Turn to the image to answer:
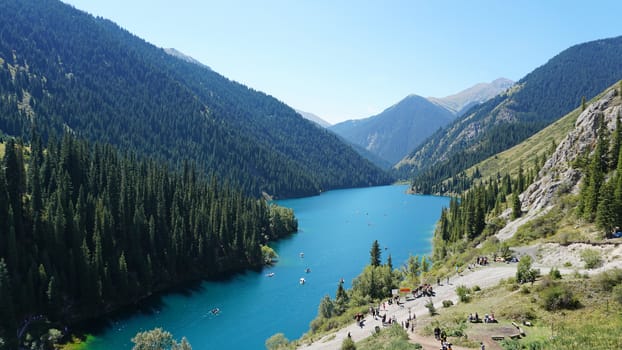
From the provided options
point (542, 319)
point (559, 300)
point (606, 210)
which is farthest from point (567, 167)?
point (542, 319)

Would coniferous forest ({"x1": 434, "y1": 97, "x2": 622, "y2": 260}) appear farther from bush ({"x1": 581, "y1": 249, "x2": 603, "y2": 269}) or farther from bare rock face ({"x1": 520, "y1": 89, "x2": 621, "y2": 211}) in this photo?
bush ({"x1": 581, "y1": 249, "x2": 603, "y2": 269})

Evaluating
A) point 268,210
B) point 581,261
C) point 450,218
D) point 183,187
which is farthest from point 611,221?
point 268,210

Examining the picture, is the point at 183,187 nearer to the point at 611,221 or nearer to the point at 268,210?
the point at 268,210

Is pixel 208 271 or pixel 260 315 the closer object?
pixel 260 315

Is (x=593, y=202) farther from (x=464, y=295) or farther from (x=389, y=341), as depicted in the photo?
(x=389, y=341)

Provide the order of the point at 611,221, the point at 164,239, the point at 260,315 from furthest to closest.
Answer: the point at 164,239 < the point at 260,315 < the point at 611,221

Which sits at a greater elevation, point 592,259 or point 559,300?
point 592,259
